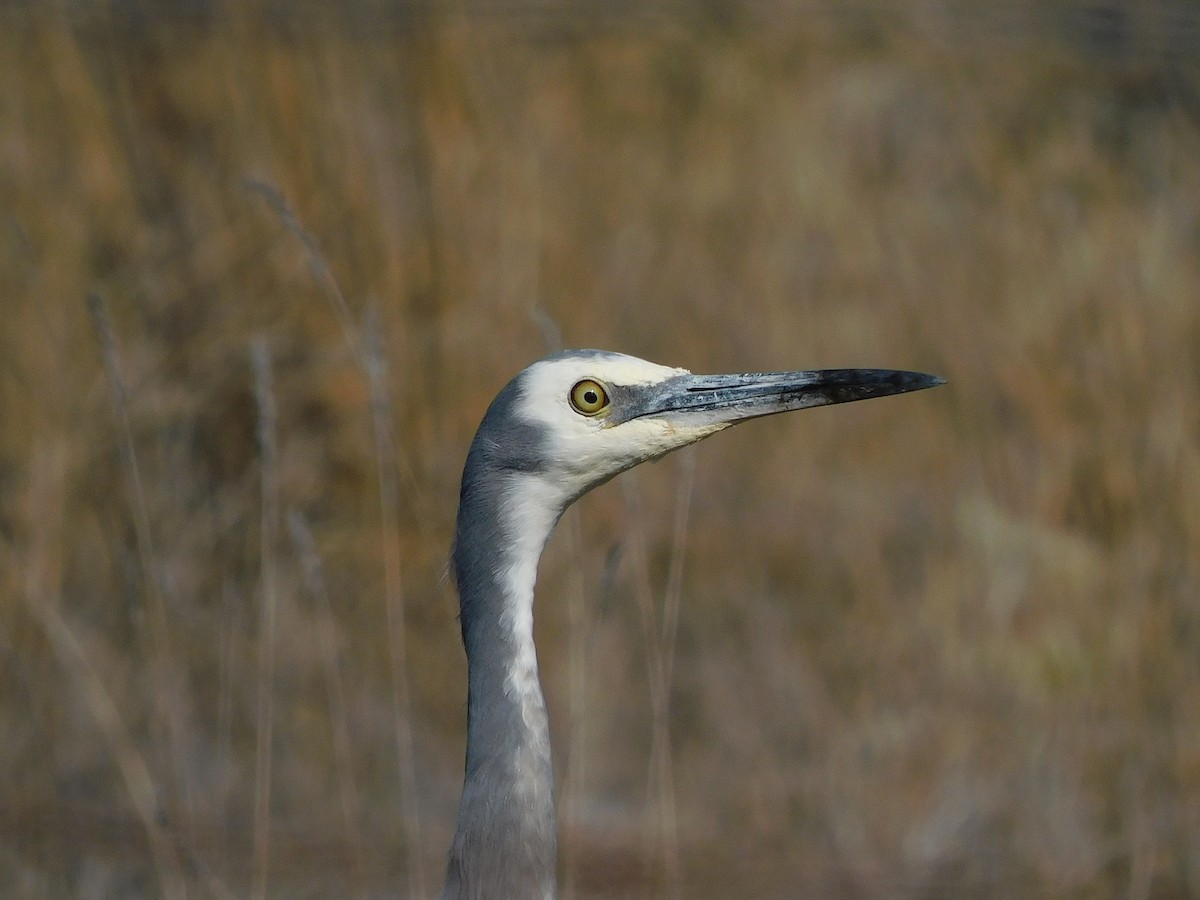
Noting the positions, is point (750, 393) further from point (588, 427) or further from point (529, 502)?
point (529, 502)

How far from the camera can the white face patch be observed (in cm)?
218

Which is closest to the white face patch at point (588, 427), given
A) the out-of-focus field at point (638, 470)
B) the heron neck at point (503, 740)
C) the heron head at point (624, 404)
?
the heron head at point (624, 404)

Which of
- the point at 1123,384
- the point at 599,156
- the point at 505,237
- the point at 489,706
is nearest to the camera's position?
the point at 489,706

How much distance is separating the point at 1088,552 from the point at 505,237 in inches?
78.9

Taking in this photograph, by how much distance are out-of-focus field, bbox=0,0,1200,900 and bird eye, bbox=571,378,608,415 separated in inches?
50.0

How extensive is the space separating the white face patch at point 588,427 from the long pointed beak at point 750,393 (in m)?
0.01

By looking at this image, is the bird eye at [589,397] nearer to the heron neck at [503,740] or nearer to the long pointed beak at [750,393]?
the long pointed beak at [750,393]

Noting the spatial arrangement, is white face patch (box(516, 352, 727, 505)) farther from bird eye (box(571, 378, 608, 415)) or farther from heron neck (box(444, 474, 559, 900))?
heron neck (box(444, 474, 559, 900))

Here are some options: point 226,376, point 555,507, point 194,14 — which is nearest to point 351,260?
point 226,376

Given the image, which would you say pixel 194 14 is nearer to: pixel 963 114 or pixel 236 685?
pixel 236 685

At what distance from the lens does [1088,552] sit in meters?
4.67

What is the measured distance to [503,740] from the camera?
2094 mm

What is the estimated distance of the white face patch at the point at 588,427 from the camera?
7.16 ft

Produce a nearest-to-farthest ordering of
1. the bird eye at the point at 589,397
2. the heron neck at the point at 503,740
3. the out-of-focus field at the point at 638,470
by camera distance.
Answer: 1. the heron neck at the point at 503,740
2. the bird eye at the point at 589,397
3. the out-of-focus field at the point at 638,470
